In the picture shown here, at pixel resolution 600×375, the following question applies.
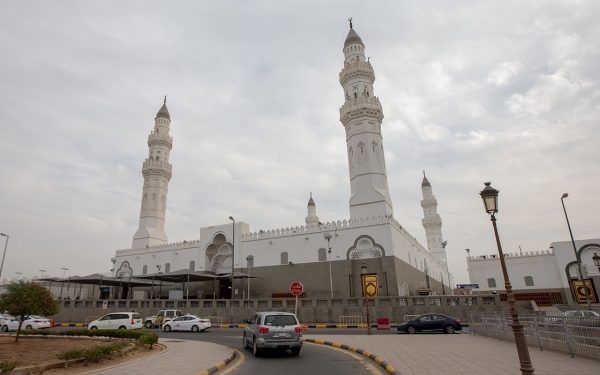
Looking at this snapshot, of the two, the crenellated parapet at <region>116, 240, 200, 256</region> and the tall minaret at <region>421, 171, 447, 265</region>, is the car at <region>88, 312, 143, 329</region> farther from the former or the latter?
the tall minaret at <region>421, 171, 447, 265</region>

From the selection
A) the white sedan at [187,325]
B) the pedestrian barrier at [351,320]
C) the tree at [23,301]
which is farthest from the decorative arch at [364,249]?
the tree at [23,301]

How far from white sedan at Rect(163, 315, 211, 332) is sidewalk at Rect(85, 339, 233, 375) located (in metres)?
9.10

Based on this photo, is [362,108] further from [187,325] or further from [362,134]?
[187,325]

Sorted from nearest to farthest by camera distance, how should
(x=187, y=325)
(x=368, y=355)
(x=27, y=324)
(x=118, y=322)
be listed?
(x=368, y=355) < (x=118, y=322) < (x=187, y=325) < (x=27, y=324)

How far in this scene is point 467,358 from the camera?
10281 millimetres

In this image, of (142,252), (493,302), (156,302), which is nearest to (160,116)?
(142,252)

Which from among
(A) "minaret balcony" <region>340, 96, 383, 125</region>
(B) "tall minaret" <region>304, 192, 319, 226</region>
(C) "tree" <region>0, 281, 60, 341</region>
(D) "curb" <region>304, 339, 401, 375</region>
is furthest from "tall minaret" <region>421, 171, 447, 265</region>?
(C) "tree" <region>0, 281, 60, 341</region>

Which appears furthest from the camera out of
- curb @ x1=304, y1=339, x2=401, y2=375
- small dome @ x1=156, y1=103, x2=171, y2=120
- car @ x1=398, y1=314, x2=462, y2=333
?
small dome @ x1=156, y1=103, x2=171, y2=120

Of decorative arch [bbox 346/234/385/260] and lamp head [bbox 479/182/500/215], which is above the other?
decorative arch [bbox 346/234/385/260]

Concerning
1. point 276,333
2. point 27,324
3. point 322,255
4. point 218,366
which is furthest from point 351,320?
point 27,324

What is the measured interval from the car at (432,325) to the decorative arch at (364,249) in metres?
11.7

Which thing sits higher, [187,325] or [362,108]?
[362,108]

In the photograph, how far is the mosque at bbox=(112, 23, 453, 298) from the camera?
3078cm

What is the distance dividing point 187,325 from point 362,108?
2599cm
